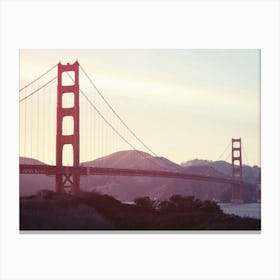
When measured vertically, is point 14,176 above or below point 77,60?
below

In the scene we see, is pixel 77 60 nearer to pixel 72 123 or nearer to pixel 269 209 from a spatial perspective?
pixel 72 123

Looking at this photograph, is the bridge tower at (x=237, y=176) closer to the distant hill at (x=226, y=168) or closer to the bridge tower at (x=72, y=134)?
the distant hill at (x=226, y=168)

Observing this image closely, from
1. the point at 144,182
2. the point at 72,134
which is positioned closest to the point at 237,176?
the point at 144,182

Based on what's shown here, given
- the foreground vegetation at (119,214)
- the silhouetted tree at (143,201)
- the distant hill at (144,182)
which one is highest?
the distant hill at (144,182)
